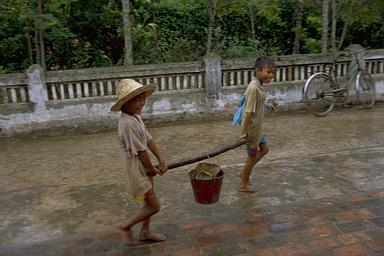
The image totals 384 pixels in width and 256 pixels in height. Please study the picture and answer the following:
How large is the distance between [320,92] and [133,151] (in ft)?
17.6

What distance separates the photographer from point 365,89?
806cm

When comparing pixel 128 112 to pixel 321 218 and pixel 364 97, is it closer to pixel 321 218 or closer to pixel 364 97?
pixel 321 218

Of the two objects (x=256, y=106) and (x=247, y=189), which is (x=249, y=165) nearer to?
(x=247, y=189)

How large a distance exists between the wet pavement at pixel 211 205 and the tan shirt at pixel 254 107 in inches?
24.1

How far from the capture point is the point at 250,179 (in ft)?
15.9

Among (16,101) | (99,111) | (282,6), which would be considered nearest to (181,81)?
→ (99,111)

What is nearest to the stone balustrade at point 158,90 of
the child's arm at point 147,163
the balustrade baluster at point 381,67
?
the balustrade baluster at point 381,67

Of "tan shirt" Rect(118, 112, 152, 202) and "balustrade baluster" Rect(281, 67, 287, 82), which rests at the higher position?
"balustrade baluster" Rect(281, 67, 287, 82)

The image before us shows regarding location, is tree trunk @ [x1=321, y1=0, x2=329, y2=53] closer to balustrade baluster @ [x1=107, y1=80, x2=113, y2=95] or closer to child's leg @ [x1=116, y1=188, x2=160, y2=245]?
balustrade baluster @ [x1=107, y1=80, x2=113, y2=95]

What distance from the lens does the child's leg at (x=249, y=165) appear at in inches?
175

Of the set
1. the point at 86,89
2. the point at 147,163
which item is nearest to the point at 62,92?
the point at 86,89

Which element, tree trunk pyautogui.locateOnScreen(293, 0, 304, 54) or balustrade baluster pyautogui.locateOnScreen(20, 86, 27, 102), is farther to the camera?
tree trunk pyautogui.locateOnScreen(293, 0, 304, 54)

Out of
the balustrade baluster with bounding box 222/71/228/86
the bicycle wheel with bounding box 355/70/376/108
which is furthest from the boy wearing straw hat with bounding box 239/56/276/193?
the bicycle wheel with bounding box 355/70/376/108

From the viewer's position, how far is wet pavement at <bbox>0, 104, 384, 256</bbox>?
352cm
